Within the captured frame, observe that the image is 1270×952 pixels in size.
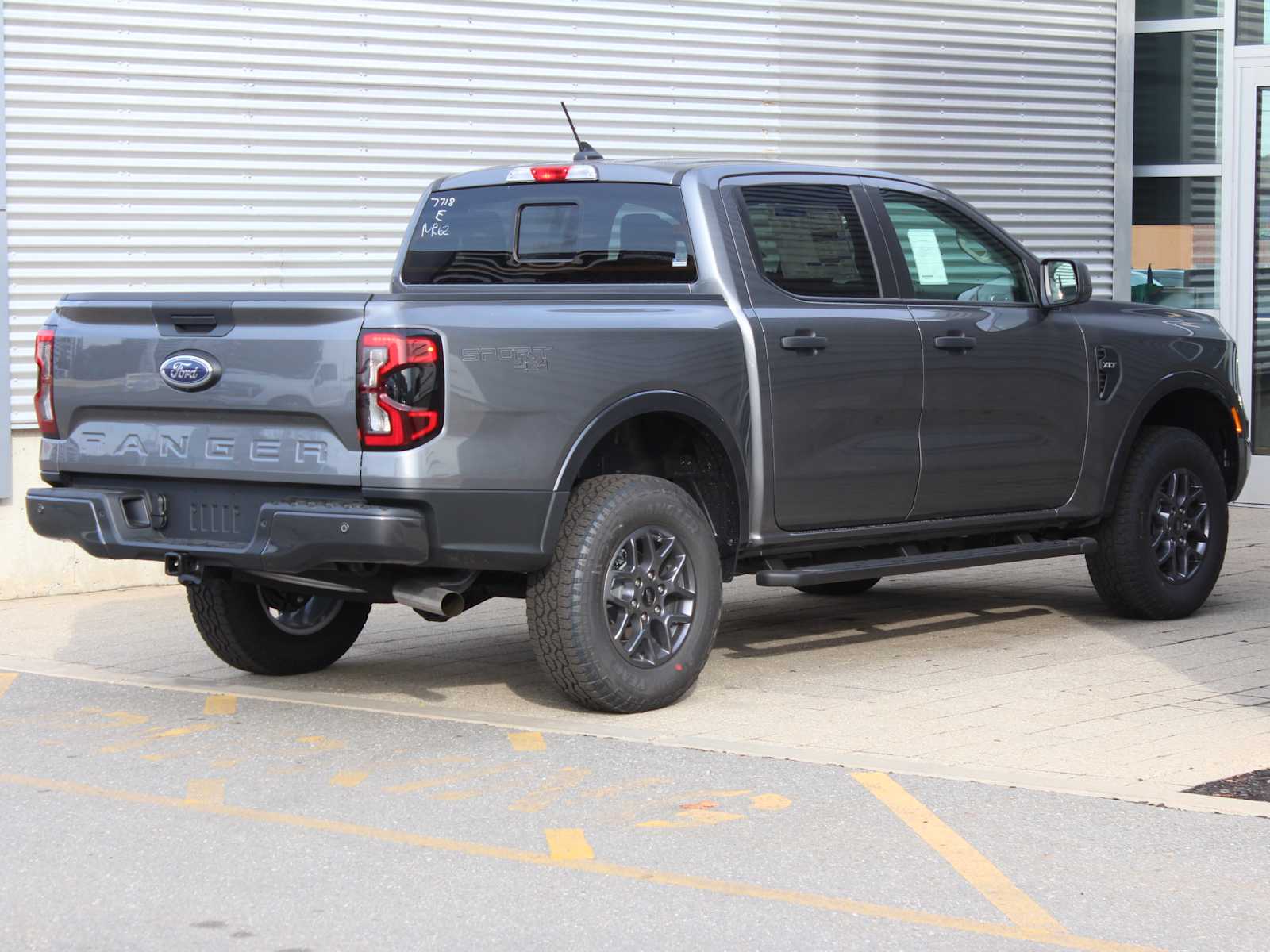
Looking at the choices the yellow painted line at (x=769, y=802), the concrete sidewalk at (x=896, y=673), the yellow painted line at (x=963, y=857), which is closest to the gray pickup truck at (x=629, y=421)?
the concrete sidewalk at (x=896, y=673)

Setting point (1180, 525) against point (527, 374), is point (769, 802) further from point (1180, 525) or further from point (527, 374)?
point (1180, 525)

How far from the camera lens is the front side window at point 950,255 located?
311 inches

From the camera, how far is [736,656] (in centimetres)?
809

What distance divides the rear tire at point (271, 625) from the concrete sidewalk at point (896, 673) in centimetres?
11

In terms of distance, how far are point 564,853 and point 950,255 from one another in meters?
3.84

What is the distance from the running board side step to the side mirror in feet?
3.38

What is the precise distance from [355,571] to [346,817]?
135cm

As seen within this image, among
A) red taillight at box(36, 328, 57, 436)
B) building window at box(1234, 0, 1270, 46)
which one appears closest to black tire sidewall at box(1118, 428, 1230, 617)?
red taillight at box(36, 328, 57, 436)

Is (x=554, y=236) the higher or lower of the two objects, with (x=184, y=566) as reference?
higher

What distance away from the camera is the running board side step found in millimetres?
7129

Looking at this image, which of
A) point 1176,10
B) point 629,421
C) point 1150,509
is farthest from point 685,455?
point 1176,10

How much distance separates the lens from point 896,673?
761 centimetres

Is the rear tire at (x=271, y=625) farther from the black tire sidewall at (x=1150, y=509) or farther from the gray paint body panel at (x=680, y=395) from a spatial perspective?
the black tire sidewall at (x=1150, y=509)

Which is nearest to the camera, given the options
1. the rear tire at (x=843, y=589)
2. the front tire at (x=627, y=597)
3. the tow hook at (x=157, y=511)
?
the front tire at (x=627, y=597)
